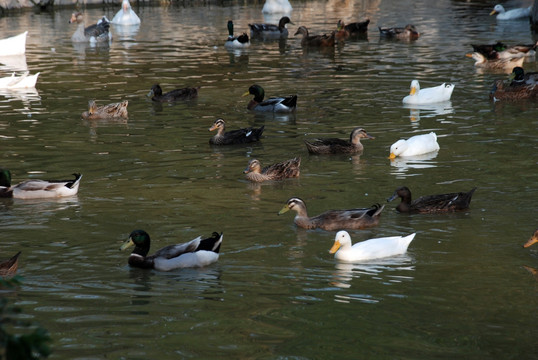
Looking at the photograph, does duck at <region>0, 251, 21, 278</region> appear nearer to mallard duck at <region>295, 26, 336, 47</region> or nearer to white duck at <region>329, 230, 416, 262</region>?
white duck at <region>329, 230, 416, 262</region>

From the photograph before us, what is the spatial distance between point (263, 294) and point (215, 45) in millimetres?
25721

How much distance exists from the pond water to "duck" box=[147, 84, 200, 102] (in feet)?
0.87

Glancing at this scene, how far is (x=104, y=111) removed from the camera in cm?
2000

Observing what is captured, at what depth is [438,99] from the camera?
2100cm

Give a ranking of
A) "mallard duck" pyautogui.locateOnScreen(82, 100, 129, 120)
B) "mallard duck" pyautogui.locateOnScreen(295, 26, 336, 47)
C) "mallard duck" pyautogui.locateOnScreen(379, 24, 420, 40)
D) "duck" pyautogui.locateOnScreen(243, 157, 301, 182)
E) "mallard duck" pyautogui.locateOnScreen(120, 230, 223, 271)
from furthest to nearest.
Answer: "mallard duck" pyautogui.locateOnScreen(379, 24, 420, 40), "mallard duck" pyautogui.locateOnScreen(295, 26, 336, 47), "mallard duck" pyautogui.locateOnScreen(82, 100, 129, 120), "duck" pyautogui.locateOnScreen(243, 157, 301, 182), "mallard duck" pyautogui.locateOnScreen(120, 230, 223, 271)

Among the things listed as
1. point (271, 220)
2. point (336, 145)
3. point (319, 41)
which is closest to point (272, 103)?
point (336, 145)

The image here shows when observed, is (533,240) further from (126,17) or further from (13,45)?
(126,17)

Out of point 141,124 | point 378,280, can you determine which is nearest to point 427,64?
point 141,124

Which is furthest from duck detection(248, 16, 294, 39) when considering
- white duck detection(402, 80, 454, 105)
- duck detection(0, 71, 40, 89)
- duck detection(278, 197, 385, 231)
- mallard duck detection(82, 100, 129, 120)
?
duck detection(278, 197, 385, 231)

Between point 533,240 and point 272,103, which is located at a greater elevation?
point 272,103

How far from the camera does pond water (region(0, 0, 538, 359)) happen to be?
8.42m

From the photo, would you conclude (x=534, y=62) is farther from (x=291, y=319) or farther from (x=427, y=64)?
(x=291, y=319)

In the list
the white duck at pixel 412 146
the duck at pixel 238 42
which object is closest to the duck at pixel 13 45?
the duck at pixel 238 42

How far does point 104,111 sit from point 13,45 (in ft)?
42.0
